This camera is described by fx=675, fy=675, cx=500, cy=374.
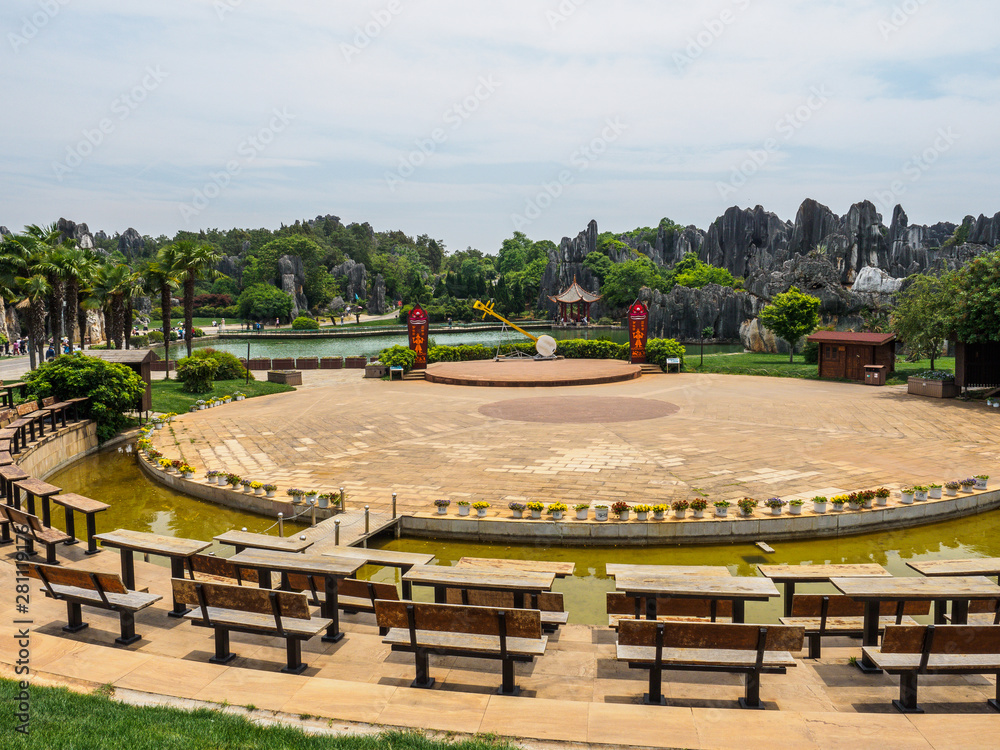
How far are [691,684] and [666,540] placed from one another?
4740 millimetres

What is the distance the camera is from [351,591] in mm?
5984

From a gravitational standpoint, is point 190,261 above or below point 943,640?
above

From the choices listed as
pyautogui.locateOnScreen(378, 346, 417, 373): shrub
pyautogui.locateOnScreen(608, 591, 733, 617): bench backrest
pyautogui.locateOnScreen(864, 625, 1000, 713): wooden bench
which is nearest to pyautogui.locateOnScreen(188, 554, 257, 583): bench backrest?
pyautogui.locateOnScreen(608, 591, 733, 617): bench backrest

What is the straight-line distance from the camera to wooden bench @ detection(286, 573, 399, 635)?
19.1ft

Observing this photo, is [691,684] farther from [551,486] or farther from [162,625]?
[551,486]

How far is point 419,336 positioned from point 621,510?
20.0 metres

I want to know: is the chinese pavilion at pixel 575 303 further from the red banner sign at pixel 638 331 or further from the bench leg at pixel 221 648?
the bench leg at pixel 221 648

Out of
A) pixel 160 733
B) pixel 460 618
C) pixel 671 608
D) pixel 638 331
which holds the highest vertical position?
pixel 638 331

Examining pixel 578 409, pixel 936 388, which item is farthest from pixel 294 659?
pixel 936 388

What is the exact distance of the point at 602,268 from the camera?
84.1 meters

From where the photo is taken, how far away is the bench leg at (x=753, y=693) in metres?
4.56

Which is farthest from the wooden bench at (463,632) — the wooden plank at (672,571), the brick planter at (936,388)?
the brick planter at (936,388)

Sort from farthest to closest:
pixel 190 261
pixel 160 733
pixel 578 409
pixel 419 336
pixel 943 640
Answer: pixel 190 261, pixel 419 336, pixel 578 409, pixel 943 640, pixel 160 733

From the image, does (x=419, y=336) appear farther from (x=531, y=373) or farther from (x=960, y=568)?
(x=960, y=568)
